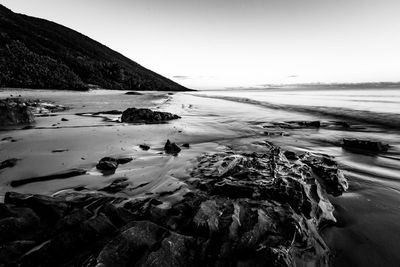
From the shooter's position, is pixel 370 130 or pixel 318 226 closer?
pixel 318 226

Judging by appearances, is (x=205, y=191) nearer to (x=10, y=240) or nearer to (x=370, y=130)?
(x=10, y=240)

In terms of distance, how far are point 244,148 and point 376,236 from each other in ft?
12.3

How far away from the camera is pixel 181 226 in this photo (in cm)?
241

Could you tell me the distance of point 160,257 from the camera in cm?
180

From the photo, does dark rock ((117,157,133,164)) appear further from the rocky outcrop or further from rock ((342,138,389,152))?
rock ((342,138,389,152))

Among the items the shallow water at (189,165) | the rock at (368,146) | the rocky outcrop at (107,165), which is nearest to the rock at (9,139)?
the shallow water at (189,165)

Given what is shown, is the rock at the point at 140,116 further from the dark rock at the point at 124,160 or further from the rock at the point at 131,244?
the rock at the point at 131,244

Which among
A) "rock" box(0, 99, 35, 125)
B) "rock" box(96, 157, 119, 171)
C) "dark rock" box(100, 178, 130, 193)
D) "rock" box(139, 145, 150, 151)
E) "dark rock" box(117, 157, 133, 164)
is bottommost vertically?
"rock" box(139, 145, 150, 151)

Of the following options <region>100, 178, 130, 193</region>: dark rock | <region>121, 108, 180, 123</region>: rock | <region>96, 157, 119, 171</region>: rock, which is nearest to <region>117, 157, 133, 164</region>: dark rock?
<region>96, 157, 119, 171</region>: rock

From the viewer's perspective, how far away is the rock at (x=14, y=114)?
739cm

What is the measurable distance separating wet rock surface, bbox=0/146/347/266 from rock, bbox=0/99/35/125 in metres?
6.23

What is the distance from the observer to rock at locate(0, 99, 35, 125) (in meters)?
7.39

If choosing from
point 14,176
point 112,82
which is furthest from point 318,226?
point 112,82

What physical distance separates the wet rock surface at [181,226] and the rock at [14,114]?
623cm
